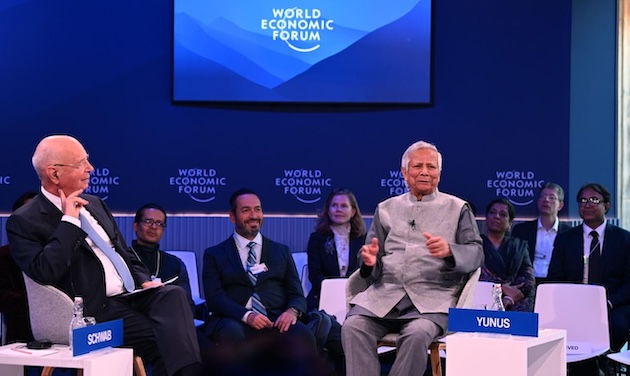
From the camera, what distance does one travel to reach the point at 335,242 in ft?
19.9

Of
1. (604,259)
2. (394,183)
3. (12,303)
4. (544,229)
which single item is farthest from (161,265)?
(604,259)

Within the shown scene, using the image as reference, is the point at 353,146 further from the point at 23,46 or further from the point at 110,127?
the point at 23,46

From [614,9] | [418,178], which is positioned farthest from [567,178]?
[418,178]

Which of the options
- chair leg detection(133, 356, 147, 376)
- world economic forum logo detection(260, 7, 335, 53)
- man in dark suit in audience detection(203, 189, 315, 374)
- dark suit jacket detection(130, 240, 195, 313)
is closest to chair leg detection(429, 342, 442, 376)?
man in dark suit in audience detection(203, 189, 315, 374)

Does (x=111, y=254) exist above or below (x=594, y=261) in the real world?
above

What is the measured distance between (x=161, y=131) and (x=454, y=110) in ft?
7.38

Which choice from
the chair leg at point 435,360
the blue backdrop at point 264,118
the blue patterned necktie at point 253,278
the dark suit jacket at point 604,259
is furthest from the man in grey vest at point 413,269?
the blue backdrop at point 264,118

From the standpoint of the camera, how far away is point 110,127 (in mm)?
6902

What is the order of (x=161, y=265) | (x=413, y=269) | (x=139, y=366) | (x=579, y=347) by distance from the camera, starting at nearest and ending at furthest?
1. (x=139, y=366)
2. (x=413, y=269)
3. (x=579, y=347)
4. (x=161, y=265)

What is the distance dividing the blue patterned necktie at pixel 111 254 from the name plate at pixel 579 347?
8.20 feet

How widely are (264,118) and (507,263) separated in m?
2.18

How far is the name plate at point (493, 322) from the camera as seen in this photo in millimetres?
3830

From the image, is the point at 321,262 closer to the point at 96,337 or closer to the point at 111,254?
the point at 111,254

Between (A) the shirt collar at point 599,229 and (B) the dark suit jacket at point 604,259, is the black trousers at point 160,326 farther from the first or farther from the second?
(A) the shirt collar at point 599,229
